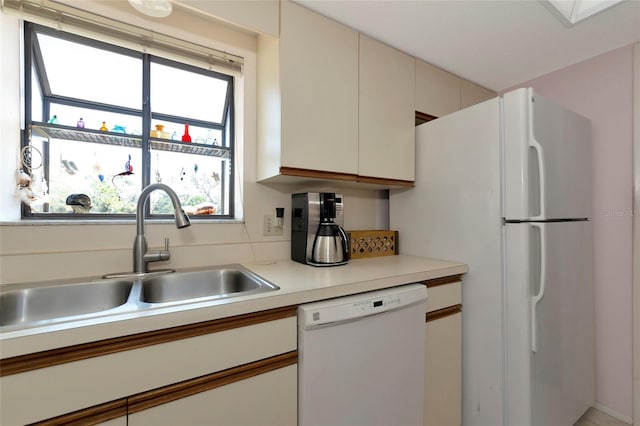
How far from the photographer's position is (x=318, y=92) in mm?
1395

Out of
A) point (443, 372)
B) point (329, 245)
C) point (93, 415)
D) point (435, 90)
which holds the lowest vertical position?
point (443, 372)

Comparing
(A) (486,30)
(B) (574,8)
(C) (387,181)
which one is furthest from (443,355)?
(B) (574,8)

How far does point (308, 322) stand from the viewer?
953 mm

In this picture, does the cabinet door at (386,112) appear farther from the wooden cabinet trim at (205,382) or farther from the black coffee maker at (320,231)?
the wooden cabinet trim at (205,382)

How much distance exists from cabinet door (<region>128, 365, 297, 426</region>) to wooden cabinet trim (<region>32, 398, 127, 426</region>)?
1.6 inches

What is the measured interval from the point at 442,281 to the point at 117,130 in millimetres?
1817

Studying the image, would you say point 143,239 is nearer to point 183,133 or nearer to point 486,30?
point 183,133

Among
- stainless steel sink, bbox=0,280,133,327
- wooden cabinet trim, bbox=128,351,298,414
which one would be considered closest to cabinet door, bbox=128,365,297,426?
wooden cabinet trim, bbox=128,351,298,414

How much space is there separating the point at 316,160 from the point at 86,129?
3.61 ft

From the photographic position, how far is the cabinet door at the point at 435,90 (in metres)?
1.80

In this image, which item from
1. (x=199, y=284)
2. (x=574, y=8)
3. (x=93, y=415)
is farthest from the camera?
(x=574, y=8)

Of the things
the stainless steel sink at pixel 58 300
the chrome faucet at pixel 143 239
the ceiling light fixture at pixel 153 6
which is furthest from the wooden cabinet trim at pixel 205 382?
the ceiling light fixture at pixel 153 6

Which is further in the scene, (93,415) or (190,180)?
(190,180)

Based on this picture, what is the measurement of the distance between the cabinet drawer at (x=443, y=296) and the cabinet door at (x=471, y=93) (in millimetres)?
1352
